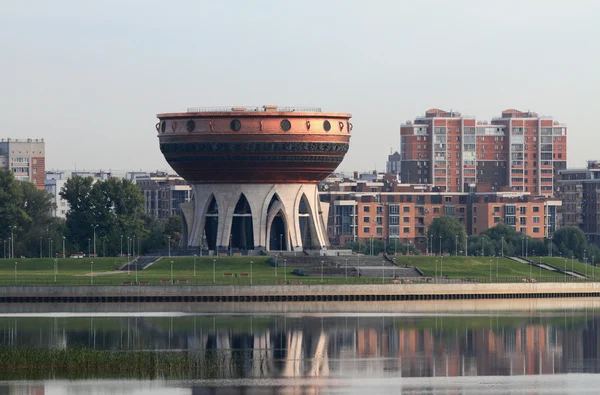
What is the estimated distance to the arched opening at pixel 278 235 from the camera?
179000 mm

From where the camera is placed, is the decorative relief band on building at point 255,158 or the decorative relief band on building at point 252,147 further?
the decorative relief band on building at point 255,158

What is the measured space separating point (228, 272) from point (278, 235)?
14.9 metres

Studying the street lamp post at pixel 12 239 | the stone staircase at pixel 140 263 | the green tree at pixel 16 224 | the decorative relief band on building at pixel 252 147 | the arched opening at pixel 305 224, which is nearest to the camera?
the stone staircase at pixel 140 263

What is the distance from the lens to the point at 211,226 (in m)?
181

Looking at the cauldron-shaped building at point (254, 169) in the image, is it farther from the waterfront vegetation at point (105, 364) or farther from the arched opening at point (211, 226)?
the waterfront vegetation at point (105, 364)

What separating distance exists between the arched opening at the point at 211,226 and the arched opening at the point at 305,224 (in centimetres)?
784

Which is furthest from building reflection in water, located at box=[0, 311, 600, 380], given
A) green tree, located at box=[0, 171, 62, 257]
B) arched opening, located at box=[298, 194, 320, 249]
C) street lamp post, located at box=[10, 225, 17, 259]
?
green tree, located at box=[0, 171, 62, 257]

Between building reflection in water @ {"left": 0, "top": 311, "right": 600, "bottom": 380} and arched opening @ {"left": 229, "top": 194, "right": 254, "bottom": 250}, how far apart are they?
37.2 metres

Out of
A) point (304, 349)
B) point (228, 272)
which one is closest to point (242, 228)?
point (228, 272)

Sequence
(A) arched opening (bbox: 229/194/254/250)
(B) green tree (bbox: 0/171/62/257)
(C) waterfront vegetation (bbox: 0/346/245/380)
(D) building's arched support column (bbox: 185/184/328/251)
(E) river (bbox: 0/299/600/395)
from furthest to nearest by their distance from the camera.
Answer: (B) green tree (bbox: 0/171/62/257) < (A) arched opening (bbox: 229/194/254/250) < (D) building's arched support column (bbox: 185/184/328/251) < (C) waterfront vegetation (bbox: 0/346/245/380) < (E) river (bbox: 0/299/600/395)

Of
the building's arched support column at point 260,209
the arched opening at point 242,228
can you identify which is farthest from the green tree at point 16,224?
the arched opening at point 242,228

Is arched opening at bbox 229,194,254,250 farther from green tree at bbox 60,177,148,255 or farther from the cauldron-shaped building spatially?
green tree at bbox 60,177,148,255

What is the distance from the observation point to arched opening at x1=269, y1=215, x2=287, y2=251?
179000 mm

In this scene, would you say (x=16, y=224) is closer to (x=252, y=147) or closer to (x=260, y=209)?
(x=260, y=209)
